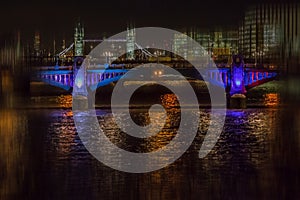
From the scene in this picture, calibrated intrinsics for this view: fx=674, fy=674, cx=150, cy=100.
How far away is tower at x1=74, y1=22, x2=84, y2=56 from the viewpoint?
59.6m

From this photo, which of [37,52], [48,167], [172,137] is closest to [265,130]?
[172,137]

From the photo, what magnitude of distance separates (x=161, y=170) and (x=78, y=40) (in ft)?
164

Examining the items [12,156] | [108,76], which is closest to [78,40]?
[108,76]

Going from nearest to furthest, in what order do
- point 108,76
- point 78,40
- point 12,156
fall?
1. point 12,156
2. point 108,76
3. point 78,40

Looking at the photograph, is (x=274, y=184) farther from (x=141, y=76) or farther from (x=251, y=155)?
(x=141, y=76)

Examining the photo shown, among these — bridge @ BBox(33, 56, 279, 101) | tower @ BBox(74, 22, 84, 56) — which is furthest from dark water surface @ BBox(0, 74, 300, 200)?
tower @ BBox(74, 22, 84, 56)

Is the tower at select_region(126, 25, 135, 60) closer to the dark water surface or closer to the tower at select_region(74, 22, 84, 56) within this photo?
the tower at select_region(74, 22, 84, 56)

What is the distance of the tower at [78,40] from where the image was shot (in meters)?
59.6

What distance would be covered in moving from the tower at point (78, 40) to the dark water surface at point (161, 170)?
4220cm

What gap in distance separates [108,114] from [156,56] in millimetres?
35864

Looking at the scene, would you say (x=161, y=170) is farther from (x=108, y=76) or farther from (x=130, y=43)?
(x=130, y=43)

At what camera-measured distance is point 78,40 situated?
197 ft

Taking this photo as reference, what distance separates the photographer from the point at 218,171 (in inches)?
Result: 418

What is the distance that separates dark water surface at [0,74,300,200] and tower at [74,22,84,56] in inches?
1662
